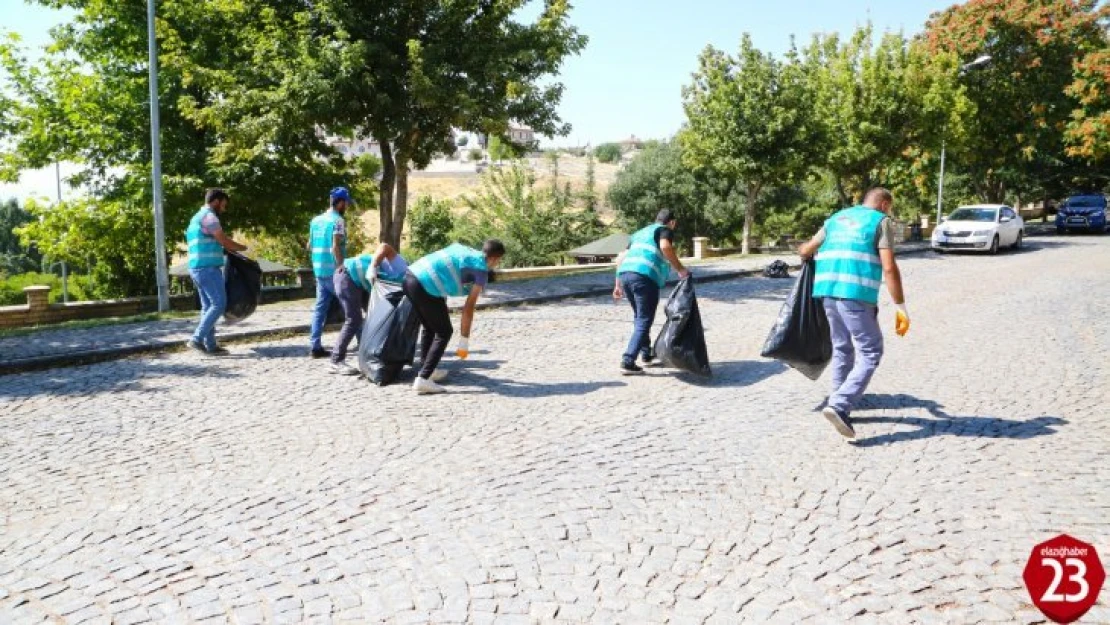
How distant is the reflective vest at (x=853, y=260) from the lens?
5.79 metres

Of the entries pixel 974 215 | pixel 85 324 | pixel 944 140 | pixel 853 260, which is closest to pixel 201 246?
pixel 85 324

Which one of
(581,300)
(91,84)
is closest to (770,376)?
(581,300)

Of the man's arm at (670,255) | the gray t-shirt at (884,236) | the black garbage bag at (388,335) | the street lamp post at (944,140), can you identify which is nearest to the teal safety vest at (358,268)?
the black garbage bag at (388,335)

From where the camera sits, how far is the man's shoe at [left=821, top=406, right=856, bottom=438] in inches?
227

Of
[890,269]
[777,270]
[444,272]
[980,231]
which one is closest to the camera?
[890,269]

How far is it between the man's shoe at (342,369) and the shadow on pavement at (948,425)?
466 cm

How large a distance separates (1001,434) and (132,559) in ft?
18.7

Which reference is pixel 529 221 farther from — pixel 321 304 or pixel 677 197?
pixel 321 304

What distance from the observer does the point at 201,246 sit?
8.83 m

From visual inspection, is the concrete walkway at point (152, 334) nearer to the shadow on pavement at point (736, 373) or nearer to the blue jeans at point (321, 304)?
the blue jeans at point (321, 304)

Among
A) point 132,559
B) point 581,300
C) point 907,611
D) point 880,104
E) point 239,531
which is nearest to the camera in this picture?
point 907,611

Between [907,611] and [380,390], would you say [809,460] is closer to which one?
[907,611]

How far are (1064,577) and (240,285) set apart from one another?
819 cm

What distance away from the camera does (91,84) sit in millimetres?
19328
